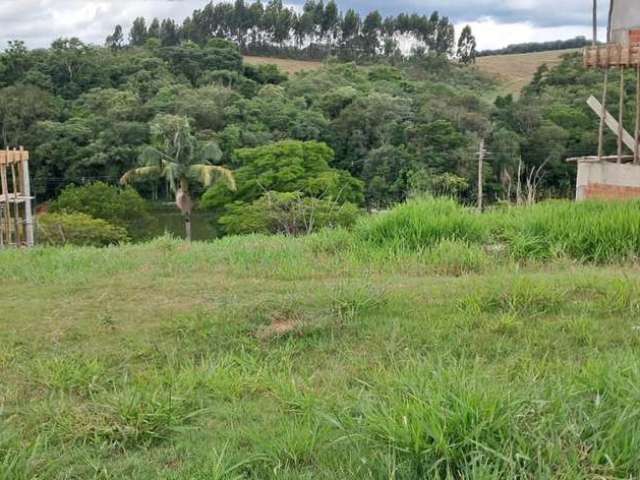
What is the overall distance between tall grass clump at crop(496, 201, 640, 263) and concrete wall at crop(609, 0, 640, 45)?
12.6ft

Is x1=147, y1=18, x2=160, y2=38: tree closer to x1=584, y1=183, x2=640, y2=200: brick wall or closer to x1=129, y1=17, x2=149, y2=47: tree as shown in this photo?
x1=129, y1=17, x2=149, y2=47: tree

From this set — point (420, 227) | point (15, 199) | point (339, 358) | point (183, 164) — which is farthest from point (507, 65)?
point (339, 358)

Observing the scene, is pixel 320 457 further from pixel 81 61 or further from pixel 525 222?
pixel 81 61

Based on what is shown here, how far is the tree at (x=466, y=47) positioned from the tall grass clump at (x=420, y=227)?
2846 inches

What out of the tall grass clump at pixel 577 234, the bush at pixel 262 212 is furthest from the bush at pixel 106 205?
the tall grass clump at pixel 577 234

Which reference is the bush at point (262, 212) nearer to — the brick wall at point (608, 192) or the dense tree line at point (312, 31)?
the brick wall at point (608, 192)

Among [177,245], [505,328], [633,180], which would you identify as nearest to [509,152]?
[633,180]

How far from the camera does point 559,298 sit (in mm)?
3789

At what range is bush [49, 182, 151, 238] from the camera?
2917 cm

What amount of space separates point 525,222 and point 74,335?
3.35 metres

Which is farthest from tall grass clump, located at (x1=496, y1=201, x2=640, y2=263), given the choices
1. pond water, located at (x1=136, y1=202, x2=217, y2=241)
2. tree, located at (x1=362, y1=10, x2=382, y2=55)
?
tree, located at (x1=362, y1=10, x2=382, y2=55)

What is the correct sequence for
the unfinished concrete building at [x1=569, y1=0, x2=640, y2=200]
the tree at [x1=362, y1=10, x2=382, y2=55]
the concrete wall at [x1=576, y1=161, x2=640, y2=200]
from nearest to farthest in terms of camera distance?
the concrete wall at [x1=576, y1=161, x2=640, y2=200], the unfinished concrete building at [x1=569, y1=0, x2=640, y2=200], the tree at [x1=362, y1=10, x2=382, y2=55]

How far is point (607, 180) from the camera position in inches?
336

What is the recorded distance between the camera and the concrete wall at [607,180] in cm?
814
